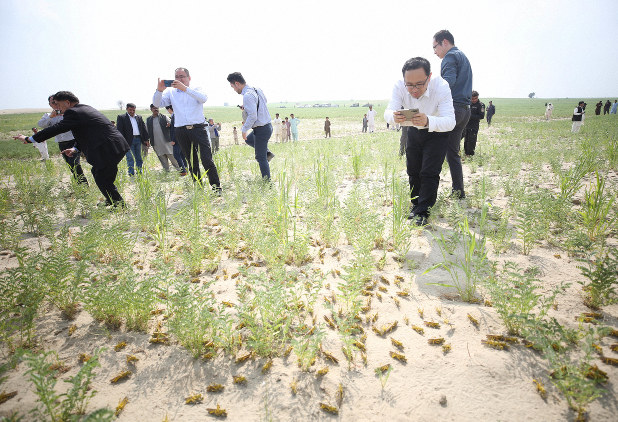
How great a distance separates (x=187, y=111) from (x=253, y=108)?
1.28 metres

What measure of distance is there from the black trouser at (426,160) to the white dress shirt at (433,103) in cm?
27

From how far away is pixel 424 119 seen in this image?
10.6ft

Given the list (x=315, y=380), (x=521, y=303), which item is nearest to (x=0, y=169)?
(x=315, y=380)

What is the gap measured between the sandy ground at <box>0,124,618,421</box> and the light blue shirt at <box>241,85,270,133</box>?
4.23 meters

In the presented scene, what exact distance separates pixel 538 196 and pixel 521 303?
2.22m

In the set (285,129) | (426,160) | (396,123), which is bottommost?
(426,160)

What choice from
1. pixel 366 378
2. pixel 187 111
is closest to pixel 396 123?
pixel 366 378

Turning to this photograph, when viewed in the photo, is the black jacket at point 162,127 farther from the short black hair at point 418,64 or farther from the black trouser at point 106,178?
the short black hair at point 418,64

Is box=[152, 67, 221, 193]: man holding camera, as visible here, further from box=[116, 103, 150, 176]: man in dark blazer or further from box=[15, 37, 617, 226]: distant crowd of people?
box=[116, 103, 150, 176]: man in dark blazer

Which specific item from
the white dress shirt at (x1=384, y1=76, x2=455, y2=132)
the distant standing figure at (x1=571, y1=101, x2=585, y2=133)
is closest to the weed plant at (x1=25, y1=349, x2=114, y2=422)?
the white dress shirt at (x1=384, y1=76, x2=455, y2=132)

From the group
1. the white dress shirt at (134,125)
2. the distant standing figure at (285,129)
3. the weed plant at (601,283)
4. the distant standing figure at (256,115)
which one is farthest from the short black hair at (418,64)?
the distant standing figure at (285,129)

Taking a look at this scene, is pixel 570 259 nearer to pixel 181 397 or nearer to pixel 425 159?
pixel 425 159

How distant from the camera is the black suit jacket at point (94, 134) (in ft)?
13.7

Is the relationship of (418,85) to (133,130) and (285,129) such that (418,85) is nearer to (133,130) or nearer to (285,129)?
(133,130)
